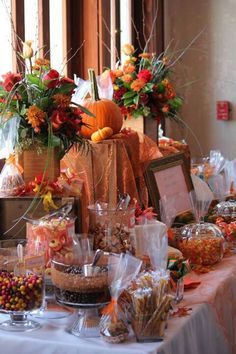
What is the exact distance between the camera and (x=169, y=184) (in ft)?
9.66

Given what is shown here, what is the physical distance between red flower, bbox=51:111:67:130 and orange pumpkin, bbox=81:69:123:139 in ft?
1.49

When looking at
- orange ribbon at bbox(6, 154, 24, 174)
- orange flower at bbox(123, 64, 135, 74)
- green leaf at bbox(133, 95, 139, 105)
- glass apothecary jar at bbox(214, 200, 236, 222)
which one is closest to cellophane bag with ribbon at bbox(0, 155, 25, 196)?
orange ribbon at bbox(6, 154, 24, 174)

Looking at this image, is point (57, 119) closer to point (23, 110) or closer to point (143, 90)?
point (23, 110)

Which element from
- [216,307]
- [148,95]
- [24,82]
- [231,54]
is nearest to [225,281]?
[216,307]

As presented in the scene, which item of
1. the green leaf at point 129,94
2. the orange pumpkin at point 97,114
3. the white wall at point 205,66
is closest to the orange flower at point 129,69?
the green leaf at point 129,94

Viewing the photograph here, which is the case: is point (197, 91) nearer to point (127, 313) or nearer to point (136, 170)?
point (136, 170)

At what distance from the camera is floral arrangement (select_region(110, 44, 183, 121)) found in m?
3.02

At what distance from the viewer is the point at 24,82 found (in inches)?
86.0

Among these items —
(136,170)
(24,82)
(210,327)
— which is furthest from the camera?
(136,170)

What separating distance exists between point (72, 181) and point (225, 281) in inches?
25.3

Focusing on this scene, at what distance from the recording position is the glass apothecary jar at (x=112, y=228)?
6.87 feet

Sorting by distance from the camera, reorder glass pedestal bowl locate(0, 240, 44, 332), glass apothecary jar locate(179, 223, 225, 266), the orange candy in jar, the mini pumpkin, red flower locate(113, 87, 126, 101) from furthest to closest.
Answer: red flower locate(113, 87, 126, 101)
the mini pumpkin
glass apothecary jar locate(179, 223, 225, 266)
the orange candy in jar
glass pedestal bowl locate(0, 240, 44, 332)

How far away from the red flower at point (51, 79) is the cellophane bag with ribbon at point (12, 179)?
0.95 ft

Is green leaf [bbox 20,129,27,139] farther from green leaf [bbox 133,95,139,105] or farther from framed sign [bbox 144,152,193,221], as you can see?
green leaf [bbox 133,95,139,105]
